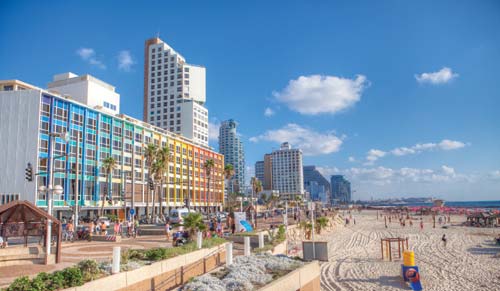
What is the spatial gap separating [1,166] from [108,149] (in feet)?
53.7

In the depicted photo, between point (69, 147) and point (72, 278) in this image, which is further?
point (69, 147)

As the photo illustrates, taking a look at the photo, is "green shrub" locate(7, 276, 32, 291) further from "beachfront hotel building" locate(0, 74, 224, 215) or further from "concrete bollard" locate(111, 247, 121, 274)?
"beachfront hotel building" locate(0, 74, 224, 215)

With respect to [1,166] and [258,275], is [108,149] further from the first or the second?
[258,275]

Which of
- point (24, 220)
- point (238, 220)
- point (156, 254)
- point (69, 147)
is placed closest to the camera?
point (156, 254)

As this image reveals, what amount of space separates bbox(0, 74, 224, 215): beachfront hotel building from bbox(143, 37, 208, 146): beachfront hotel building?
124 feet

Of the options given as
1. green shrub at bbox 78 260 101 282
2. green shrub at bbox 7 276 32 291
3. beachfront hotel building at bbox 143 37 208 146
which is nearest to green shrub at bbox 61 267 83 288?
green shrub at bbox 78 260 101 282

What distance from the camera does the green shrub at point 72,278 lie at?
944 cm

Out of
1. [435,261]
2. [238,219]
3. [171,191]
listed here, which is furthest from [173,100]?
[435,261]

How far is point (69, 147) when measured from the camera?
2125 inches

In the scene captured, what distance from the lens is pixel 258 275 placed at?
12.2 metres

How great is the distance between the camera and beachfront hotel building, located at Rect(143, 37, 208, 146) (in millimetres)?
117312

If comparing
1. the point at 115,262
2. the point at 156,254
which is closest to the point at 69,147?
the point at 156,254

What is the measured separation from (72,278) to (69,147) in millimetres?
49844

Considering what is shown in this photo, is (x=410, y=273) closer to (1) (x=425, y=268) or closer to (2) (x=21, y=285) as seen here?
(1) (x=425, y=268)
